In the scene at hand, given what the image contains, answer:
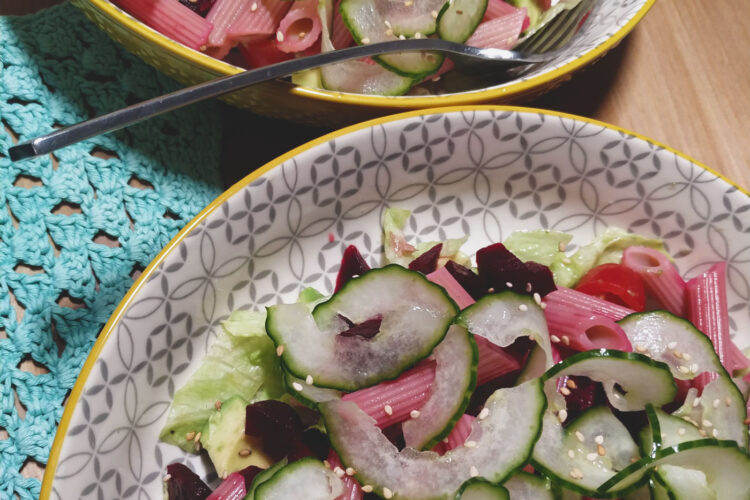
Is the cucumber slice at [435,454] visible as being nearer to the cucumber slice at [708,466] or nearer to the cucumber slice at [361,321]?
the cucumber slice at [361,321]

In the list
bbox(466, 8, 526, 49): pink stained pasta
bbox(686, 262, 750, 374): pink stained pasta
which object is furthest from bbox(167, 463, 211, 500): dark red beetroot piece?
bbox(466, 8, 526, 49): pink stained pasta

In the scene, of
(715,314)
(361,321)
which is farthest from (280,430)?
(715,314)

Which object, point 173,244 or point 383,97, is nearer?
point 173,244

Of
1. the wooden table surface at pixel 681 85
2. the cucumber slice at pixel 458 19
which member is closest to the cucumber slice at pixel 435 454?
the wooden table surface at pixel 681 85

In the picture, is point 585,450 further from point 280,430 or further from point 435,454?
point 280,430

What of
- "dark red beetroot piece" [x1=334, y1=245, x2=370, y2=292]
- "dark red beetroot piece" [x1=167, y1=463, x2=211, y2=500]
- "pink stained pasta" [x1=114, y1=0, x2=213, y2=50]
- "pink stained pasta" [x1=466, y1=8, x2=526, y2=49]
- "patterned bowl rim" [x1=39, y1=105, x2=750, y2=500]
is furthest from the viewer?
"pink stained pasta" [x1=466, y1=8, x2=526, y2=49]

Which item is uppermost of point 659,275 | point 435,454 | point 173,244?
point 173,244

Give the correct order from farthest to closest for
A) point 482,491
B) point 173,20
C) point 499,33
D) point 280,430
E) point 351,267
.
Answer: point 499,33
point 173,20
point 351,267
point 280,430
point 482,491

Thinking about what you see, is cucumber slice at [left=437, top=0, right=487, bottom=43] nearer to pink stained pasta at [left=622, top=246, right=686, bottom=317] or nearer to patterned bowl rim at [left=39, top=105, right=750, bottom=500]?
patterned bowl rim at [left=39, top=105, right=750, bottom=500]
